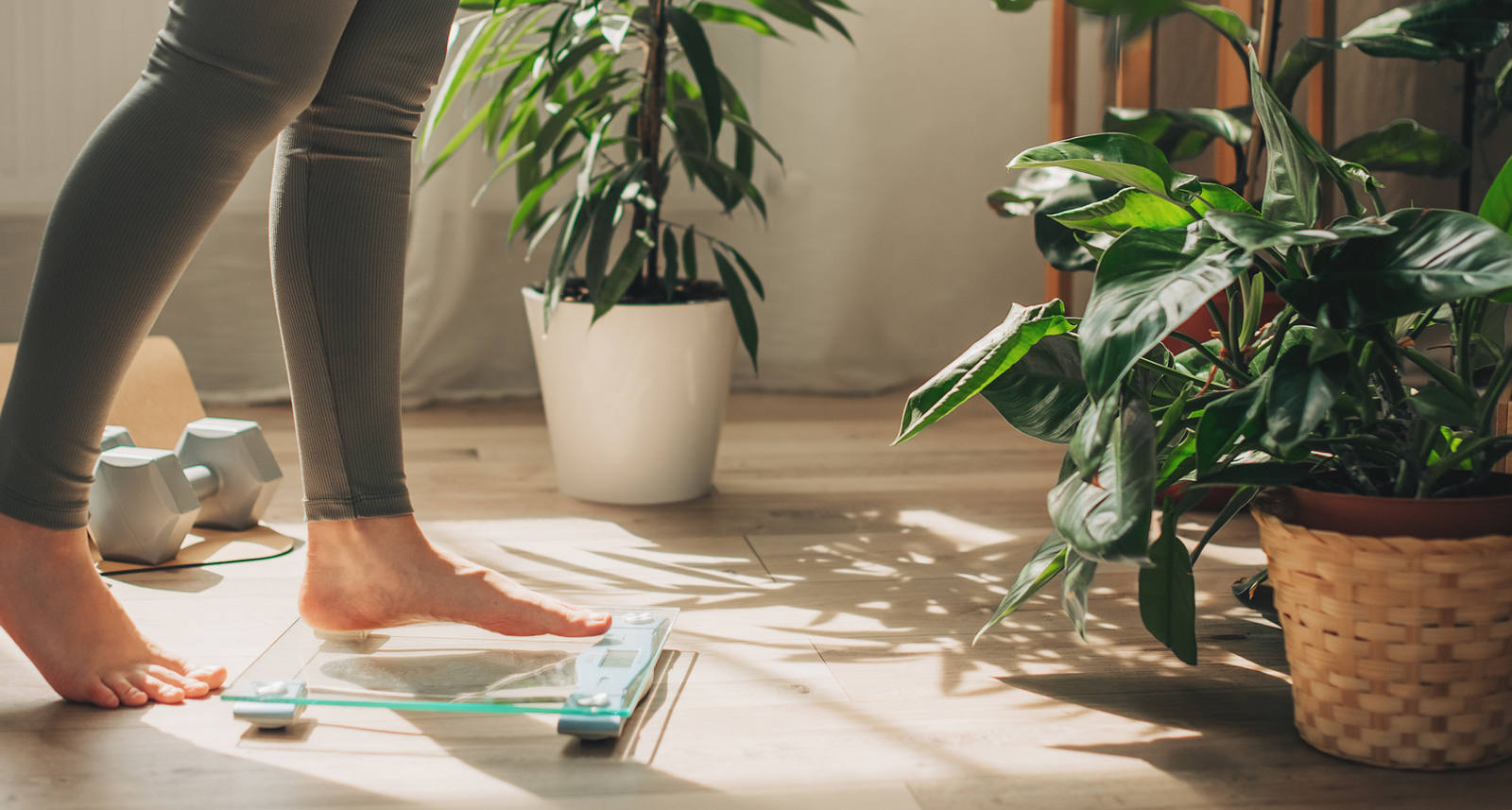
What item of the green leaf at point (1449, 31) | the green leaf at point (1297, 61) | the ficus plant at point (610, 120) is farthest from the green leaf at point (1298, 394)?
the ficus plant at point (610, 120)

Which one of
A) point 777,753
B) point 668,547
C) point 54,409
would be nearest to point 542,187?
point 668,547

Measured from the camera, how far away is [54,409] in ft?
2.76

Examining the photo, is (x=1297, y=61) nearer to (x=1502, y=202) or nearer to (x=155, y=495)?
(x=1502, y=202)

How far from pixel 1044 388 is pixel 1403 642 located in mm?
269

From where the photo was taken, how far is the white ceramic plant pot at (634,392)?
5.11ft

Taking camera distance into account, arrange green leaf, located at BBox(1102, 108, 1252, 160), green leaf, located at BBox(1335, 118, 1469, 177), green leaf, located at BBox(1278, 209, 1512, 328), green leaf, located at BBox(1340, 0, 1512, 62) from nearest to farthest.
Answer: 1. green leaf, located at BBox(1278, 209, 1512, 328)
2. green leaf, located at BBox(1340, 0, 1512, 62)
3. green leaf, located at BBox(1335, 118, 1469, 177)
4. green leaf, located at BBox(1102, 108, 1252, 160)

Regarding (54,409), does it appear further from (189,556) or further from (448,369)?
(448,369)

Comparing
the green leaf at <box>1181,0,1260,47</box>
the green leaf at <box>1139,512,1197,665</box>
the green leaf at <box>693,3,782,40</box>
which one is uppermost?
the green leaf at <box>693,3,782,40</box>

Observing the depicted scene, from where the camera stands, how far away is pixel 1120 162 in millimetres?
856

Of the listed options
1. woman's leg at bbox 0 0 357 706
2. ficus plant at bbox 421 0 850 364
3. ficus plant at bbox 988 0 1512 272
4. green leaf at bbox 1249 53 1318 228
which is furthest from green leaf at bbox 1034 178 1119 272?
woman's leg at bbox 0 0 357 706

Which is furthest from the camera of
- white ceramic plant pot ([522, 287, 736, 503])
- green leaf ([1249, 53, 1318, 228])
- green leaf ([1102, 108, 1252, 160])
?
white ceramic plant pot ([522, 287, 736, 503])

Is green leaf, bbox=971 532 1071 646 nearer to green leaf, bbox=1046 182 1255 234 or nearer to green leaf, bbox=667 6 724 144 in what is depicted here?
green leaf, bbox=1046 182 1255 234

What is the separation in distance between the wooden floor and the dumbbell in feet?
0.13

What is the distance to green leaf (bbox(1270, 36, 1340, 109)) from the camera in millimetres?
1383
